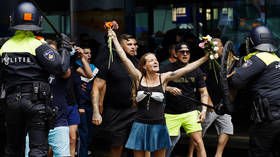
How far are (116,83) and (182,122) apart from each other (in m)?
1.09

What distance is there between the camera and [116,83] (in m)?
7.11

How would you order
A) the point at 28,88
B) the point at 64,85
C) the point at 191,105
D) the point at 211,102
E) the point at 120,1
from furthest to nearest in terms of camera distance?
the point at 120,1 → the point at 211,102 → the point at 191,105 → the point at 64,85 → the point at 28,88

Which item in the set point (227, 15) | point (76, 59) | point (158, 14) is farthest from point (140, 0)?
point (76, 59)

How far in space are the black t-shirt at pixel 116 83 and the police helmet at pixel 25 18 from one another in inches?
59.0

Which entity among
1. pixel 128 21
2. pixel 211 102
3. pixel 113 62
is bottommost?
pixel 211 102

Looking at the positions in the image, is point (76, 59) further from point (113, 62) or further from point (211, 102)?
point (211, 102)

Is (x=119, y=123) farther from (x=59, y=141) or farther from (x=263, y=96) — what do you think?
(x=263, y=96)

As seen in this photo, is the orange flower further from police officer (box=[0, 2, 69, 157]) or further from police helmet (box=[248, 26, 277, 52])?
police helmet (box=[248, 26, 277, 52])

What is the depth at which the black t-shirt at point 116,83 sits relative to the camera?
23.2 ft

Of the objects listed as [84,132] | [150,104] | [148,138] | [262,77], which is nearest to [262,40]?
[262,77]

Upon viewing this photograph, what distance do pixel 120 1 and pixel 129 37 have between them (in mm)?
4205

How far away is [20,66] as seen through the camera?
564 cm

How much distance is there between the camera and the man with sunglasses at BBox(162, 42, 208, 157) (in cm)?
739

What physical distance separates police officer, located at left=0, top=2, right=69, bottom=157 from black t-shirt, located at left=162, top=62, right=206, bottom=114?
7.08 feet
